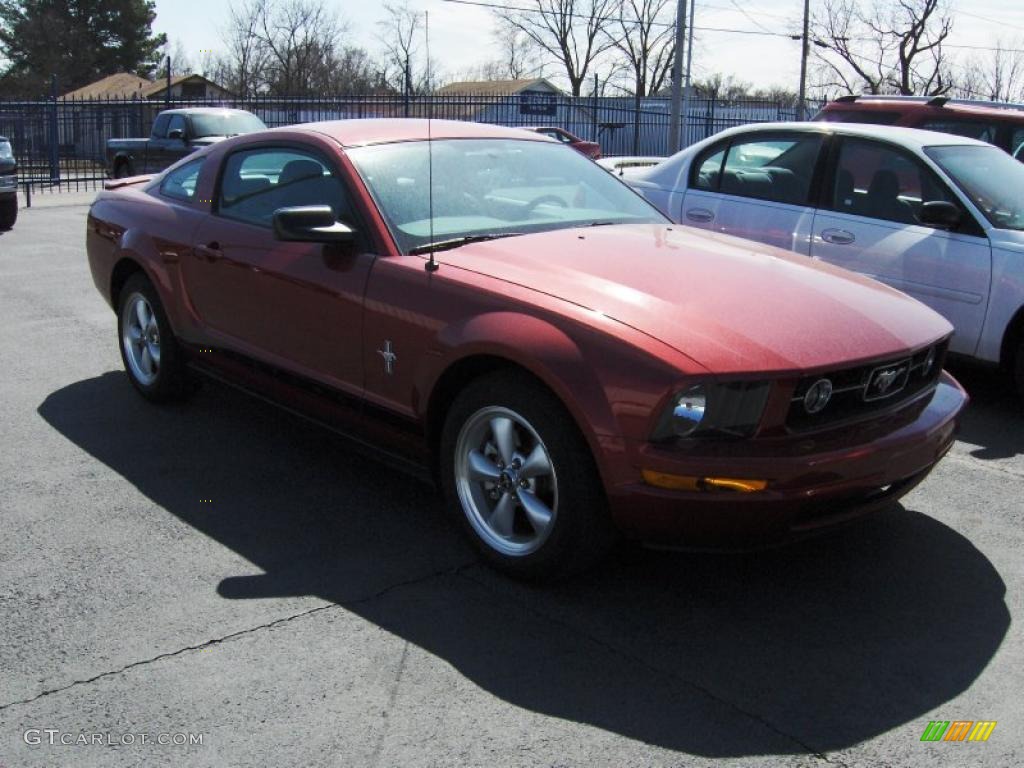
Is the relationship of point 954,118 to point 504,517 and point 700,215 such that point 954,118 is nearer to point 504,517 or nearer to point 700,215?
point 700,215

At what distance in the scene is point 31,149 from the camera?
23172 mm

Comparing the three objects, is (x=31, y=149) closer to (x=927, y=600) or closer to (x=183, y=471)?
(x=183, y=471)

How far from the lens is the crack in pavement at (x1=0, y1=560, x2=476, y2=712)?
3.12 m

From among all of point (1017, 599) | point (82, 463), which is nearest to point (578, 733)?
point (1017, 599)

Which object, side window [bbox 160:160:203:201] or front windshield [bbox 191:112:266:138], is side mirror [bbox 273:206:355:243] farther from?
front windshield [bbox 191:112:266:138]

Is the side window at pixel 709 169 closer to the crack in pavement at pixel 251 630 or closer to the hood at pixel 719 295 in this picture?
the hood at pixel 719 295

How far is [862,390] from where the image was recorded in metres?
3.62

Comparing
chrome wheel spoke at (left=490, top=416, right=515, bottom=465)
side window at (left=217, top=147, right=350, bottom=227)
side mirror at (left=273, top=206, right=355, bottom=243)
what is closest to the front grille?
chrome wheel spoke at (left=490, top=416, right=515, bottom=465)

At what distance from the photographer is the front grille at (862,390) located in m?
3.44

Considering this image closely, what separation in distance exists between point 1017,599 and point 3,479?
13.6ft

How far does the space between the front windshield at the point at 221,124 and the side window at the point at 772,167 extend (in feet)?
40.9

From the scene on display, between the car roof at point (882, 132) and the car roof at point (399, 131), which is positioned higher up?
the car roof at point (882, 132)

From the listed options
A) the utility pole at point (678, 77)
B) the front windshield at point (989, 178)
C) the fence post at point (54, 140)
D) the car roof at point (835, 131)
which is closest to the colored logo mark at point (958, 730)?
the front windshield at point (989, 178)

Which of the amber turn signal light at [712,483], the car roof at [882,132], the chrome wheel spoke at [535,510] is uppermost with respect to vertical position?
the car roof at [882,132]
